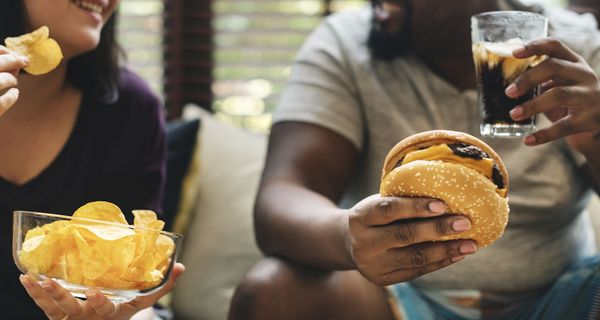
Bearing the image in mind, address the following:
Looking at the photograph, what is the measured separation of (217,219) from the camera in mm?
2527

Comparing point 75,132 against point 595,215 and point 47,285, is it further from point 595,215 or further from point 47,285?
point 595,215

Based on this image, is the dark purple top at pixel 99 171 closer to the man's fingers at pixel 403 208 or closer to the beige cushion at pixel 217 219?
the beige cushion at pixel 217 219

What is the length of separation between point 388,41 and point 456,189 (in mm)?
904

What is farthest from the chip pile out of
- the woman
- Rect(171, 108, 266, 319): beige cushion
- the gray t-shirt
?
Rect(171, 108, 266, 319): beige cushion

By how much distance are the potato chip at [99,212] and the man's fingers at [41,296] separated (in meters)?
0.13

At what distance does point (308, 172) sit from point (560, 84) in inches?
25.0

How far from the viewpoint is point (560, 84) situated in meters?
1.46

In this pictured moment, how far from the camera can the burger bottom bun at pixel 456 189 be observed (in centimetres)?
119

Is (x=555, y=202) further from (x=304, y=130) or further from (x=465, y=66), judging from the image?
(x=304, y=130)

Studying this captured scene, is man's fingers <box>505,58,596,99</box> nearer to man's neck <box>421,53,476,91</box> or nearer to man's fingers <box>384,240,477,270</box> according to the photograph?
man's fingers <box>384,240,477,270</box>

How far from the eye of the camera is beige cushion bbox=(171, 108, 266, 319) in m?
2.43

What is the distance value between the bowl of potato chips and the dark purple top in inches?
21.0

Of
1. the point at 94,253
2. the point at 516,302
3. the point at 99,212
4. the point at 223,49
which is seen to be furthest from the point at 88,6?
the point at 223,49

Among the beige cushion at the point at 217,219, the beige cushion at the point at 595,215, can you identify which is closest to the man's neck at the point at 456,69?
the beige cushion at the point at 595,215
